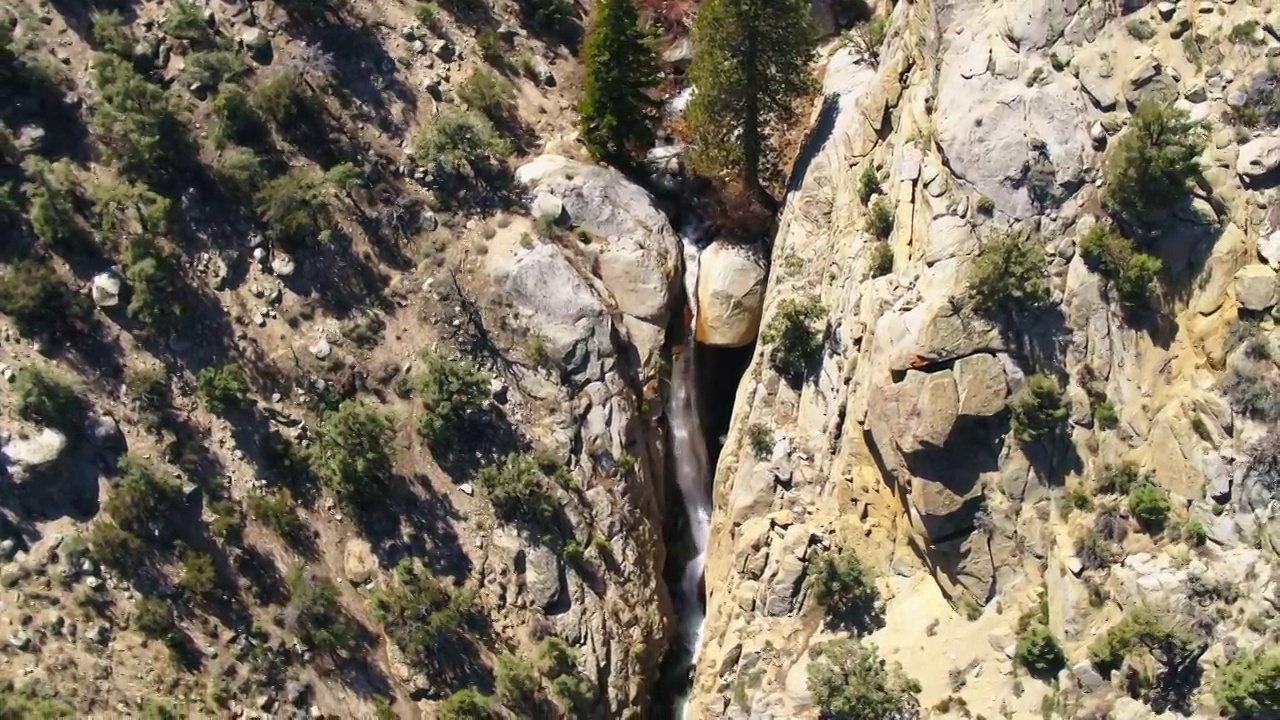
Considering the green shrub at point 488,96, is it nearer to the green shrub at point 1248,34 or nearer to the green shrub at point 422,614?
the green shrub at point 422,614

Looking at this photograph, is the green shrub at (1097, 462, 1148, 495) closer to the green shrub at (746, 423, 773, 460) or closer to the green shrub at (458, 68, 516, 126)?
the green shrub at (746, 423, 773, 460)

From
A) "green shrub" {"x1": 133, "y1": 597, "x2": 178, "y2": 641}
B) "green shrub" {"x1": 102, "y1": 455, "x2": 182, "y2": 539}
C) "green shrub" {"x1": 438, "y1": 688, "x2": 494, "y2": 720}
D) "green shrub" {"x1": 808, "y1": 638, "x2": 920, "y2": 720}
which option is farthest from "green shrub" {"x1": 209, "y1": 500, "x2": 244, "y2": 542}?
"green shrub" {"x1": 808, "y1": 638, "x2": 920, "y2": 720}

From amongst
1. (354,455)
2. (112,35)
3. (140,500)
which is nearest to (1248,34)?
(354,455)

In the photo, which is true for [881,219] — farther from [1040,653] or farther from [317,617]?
[317,617]

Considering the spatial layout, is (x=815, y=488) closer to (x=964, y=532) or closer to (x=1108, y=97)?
(x=964, y=532)

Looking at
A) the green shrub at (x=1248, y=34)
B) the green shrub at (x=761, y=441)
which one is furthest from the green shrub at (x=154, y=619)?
the green shrub at (x=1248, y=34)
